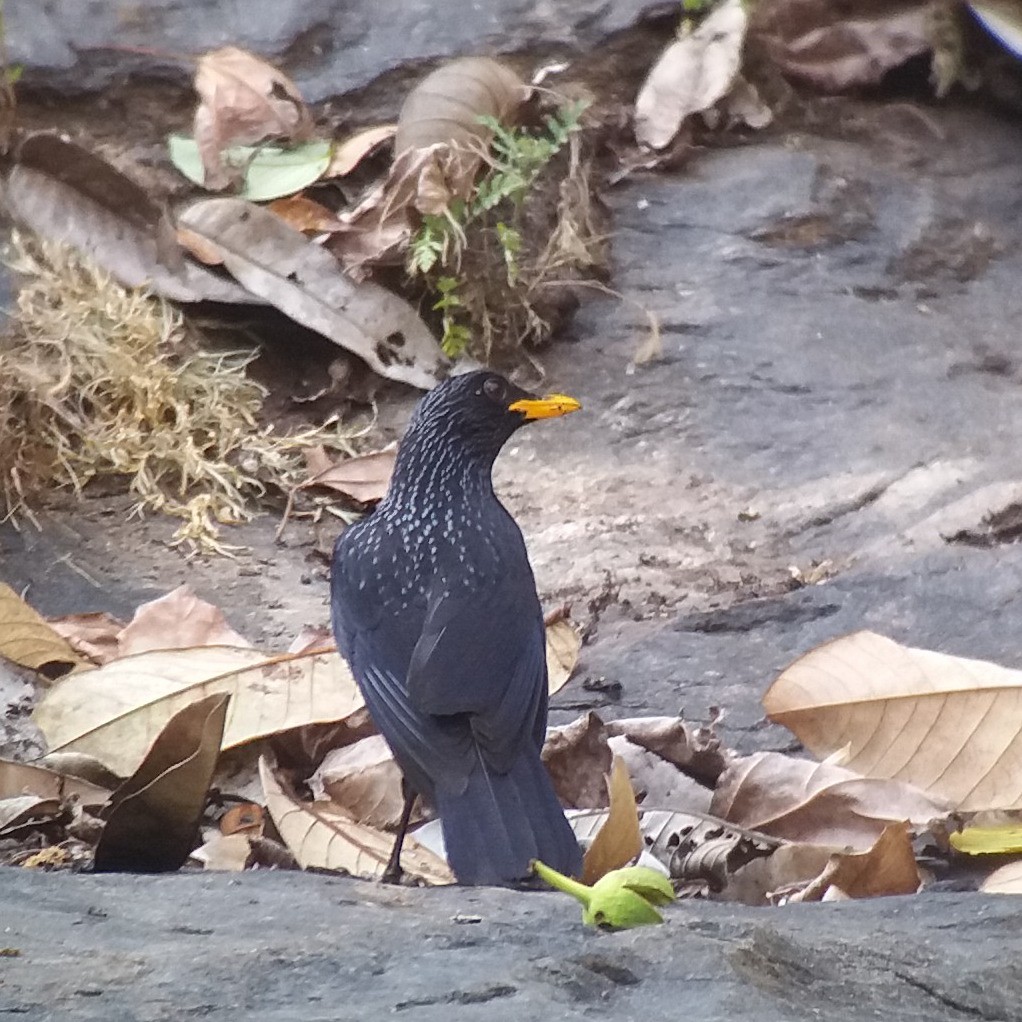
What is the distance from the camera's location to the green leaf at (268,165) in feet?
17.1

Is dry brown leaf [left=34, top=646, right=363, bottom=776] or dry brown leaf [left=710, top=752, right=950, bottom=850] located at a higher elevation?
dry brown leaf [left=34, top=646, right=363, bottom=776]

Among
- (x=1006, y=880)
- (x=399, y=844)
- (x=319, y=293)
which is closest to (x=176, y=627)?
(x=399, y=844)

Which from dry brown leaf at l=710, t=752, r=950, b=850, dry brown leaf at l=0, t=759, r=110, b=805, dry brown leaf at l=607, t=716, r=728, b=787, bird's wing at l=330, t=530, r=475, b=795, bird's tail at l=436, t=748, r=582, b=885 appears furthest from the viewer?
dry brown leaf at l=607, t=716, r=728, b=787

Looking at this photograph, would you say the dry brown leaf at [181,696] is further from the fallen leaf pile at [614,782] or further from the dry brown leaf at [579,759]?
the dry brown leaf at [579,759]

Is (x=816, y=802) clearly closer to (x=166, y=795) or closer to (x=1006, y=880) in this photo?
(x=1006, y=880)

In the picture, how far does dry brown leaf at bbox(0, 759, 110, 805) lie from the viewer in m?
2.97

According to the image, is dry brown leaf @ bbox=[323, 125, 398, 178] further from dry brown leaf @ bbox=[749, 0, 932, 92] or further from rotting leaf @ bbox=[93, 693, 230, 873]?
rotting leaf @ bbox=[93, 693, 230, 873]

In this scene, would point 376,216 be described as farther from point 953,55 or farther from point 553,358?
point 953,55

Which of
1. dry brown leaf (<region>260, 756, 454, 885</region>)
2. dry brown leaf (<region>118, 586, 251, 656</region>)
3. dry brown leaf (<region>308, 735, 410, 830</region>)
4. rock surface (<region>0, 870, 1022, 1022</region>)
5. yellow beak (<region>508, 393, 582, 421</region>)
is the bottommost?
dry brown leaf (<region>308, 735, 410, 830</region>)

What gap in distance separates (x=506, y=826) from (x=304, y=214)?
9.56 feet

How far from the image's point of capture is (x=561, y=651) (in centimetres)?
347

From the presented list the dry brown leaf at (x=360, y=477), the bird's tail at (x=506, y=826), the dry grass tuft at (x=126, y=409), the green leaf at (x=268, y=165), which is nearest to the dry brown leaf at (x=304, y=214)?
the green leaf at (x=268, y=165)

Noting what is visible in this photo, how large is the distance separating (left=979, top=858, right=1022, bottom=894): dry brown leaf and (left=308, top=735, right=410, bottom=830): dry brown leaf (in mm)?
1125

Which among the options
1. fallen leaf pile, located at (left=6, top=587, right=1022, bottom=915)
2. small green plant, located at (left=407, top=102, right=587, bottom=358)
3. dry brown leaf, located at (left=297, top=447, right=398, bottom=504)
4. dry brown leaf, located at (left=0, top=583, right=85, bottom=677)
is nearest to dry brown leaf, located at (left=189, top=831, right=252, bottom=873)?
fallen leaf pile, located at (left=6, top=587, right=1022, bottom=915)
